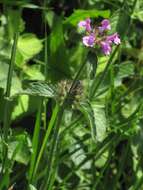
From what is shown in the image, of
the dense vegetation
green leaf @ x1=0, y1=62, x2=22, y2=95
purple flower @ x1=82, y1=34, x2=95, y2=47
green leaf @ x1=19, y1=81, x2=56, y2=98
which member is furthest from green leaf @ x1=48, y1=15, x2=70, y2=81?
purple flower @ x1=82, y1=34, x2=95, y2=47

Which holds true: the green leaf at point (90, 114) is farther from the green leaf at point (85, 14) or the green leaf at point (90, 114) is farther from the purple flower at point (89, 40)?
the green leaf at point (85, 14)

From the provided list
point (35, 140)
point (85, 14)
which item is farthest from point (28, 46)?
point (35, 140)

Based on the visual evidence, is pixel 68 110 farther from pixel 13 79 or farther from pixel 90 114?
pixel 90 114

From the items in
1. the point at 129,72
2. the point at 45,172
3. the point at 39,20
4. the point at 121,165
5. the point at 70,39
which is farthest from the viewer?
the point at 39,20

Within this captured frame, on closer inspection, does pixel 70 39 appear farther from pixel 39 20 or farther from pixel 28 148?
pixel 28 148

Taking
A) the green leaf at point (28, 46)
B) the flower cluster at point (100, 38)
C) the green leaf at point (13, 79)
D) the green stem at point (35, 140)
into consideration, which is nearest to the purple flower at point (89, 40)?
the flower cluster at point (100, 38)

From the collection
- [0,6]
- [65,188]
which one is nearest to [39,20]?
[0,6]
